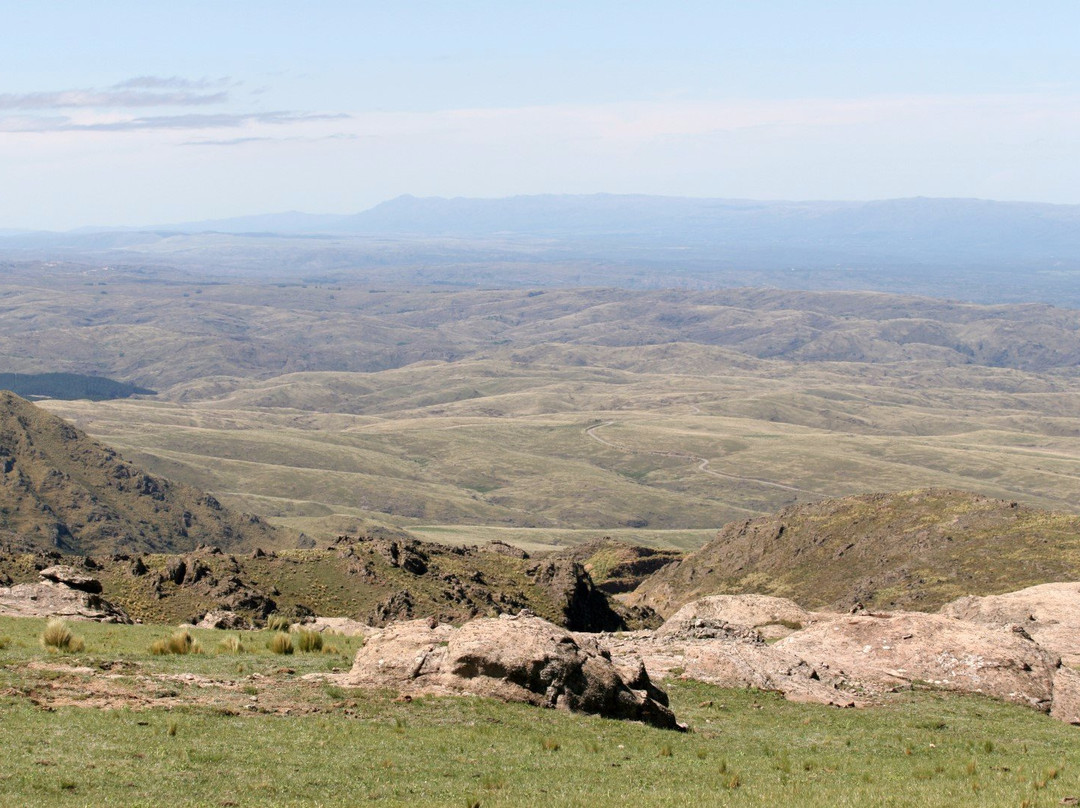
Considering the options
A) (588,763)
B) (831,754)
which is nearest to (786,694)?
(831,754)

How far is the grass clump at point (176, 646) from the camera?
28.1 meters

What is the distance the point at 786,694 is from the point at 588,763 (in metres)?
10.7

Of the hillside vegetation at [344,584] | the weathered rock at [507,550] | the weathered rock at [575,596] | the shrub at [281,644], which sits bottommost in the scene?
the weathered rock at [507,550]

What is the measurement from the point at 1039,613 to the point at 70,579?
4119 cm

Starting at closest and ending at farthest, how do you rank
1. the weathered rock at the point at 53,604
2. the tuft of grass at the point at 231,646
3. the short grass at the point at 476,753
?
the short grass at the point at 476,753
the tuft of grass at the point at 231,646
the weathered rock at the point at 53,604

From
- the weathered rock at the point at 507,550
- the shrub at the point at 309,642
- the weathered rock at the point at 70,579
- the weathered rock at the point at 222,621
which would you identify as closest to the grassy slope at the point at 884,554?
the weathered rock at the point at 507,550

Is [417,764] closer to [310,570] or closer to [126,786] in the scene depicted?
[126,786]

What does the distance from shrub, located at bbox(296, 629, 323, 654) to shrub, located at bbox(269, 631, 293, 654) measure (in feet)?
2.49

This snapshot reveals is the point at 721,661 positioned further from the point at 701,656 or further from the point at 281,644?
the point at 281,644

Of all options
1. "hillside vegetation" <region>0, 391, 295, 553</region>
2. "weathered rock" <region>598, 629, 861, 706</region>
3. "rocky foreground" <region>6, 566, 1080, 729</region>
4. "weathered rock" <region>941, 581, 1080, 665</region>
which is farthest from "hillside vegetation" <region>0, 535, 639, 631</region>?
"hillside vegetation" <region>0, 391, 295, 553</region>

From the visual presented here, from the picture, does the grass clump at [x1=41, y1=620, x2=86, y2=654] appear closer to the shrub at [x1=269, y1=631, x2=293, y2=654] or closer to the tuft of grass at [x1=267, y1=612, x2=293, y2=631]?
the shrub at [x1=269, y1=631, x2=293, y2=654]

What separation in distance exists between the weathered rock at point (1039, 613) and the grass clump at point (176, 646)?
30.7 m

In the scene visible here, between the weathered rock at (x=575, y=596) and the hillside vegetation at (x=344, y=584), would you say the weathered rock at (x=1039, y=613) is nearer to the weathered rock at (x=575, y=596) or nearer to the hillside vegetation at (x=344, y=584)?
the weathered rock at (x=575, y=596)

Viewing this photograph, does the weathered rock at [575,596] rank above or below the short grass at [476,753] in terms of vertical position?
below
